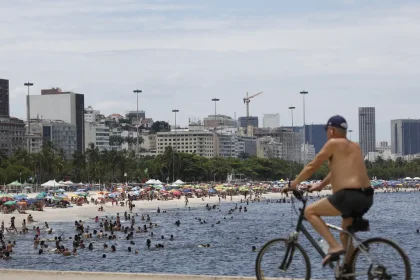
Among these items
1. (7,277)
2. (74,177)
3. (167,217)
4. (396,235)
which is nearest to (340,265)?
(7,277)

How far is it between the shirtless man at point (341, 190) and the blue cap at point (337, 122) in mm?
168

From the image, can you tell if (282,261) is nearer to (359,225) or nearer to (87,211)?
(359,225)

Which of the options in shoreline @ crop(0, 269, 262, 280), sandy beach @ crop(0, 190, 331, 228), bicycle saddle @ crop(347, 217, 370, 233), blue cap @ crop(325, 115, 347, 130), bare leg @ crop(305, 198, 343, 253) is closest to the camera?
bicycle saddle @ crop(347, 217, 370, 233)

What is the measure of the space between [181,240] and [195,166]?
436 ft

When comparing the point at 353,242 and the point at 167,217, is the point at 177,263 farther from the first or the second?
the point at 167,217

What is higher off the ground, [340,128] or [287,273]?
[340,128]

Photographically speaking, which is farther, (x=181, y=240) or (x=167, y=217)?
(x=167, y=217)

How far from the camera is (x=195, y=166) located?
639ft

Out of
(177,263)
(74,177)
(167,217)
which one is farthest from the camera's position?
(74,177)

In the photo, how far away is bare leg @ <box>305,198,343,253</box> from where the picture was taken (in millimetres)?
8703

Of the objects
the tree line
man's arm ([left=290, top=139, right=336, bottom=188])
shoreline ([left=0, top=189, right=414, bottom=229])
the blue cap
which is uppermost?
the blue cap

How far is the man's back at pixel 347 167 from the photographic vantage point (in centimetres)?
869

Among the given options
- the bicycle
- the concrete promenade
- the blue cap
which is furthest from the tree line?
the blue cap

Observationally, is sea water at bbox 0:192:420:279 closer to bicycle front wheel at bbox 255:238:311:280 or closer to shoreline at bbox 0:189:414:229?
shoreline at bbox 0:189:414:229
